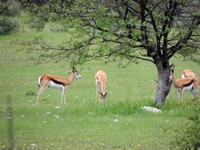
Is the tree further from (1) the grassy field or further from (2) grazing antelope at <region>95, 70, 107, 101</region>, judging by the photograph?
(2) grazing antelope at <region>95, 70, 107, 101</region>

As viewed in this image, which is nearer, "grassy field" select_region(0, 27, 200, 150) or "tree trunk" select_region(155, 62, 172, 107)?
"grassy field" select_region(0, 27, 200, 150)

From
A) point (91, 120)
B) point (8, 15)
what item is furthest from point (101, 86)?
point (8, 15)

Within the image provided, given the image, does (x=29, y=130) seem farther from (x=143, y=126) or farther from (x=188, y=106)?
(x=188, y=106)

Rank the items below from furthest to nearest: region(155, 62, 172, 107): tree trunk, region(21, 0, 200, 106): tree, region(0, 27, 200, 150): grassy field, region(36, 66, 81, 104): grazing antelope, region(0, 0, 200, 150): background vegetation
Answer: region(36, 66, 81, 104): grazing antelope, region(155, 62, 172, 107): tree trunk, region(21, 0, 200, 106): tree, region(0, 27, 200, 150): grassy field, region(0, 0, 200, 150): background vegetation

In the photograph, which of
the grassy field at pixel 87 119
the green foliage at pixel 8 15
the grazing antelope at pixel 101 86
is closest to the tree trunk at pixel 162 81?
the grassy field at pixel 87 119

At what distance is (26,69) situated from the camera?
30.1 m

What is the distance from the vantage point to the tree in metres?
15.3

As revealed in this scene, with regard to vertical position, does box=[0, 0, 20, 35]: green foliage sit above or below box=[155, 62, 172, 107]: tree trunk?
above

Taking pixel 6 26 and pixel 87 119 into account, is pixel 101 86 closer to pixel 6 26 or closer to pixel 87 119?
pixel 87 119

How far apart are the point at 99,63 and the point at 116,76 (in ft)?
18.3

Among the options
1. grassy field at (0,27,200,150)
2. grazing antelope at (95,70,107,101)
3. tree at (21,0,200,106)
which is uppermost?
tree at (21,0,200,106)

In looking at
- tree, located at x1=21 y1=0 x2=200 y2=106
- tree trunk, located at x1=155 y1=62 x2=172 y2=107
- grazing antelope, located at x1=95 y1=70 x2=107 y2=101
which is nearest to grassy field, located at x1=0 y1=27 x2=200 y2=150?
tree trunk, located at x1=155 y1=62 x2=172 y2=107

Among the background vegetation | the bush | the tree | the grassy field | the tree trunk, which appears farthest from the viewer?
the bush

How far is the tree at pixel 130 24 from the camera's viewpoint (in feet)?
50.1
